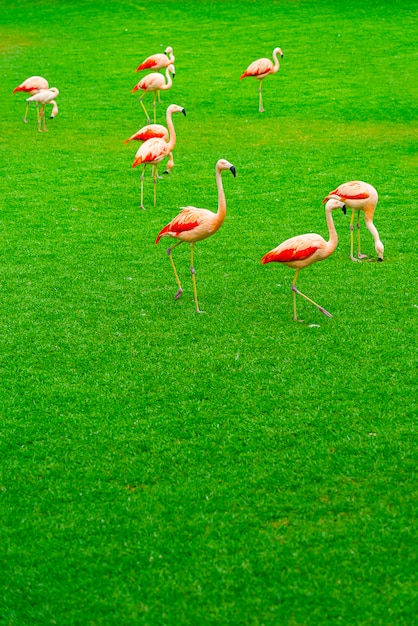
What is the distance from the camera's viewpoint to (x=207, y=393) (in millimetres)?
6004

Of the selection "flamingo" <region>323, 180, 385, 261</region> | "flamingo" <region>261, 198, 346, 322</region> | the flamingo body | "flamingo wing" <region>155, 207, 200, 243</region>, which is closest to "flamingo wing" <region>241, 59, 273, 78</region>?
the flamingo body

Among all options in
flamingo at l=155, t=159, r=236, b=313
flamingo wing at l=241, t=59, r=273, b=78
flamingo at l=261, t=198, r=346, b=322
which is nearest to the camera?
flamingo at l=261, t=198, r=346, b=322

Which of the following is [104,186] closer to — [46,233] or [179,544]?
[46,233]

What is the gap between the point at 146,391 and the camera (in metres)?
6.10

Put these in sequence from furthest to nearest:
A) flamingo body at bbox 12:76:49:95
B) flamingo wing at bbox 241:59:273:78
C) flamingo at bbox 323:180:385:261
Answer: flamingo wing at bbox 241:59:273:78 < flamingo body at bbox 12:76:49:95 < flamingo at bbox 323:180:385:261

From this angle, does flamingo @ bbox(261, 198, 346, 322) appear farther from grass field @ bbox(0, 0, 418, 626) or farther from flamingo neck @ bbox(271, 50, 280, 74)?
flamingo neck @ bbox(271, 50, 280, 74)

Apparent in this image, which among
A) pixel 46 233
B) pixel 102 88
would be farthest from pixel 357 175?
pixel 102 88

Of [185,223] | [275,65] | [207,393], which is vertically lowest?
[207,393]

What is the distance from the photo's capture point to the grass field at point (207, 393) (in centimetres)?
408

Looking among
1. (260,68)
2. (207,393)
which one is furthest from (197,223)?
(260,68)

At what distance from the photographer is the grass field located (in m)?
4.08

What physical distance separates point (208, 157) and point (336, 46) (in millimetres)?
9619

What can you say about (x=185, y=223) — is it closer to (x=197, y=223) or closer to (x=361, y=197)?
(x=197, y=223)

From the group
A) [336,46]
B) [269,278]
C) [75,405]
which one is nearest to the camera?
[75,405]
